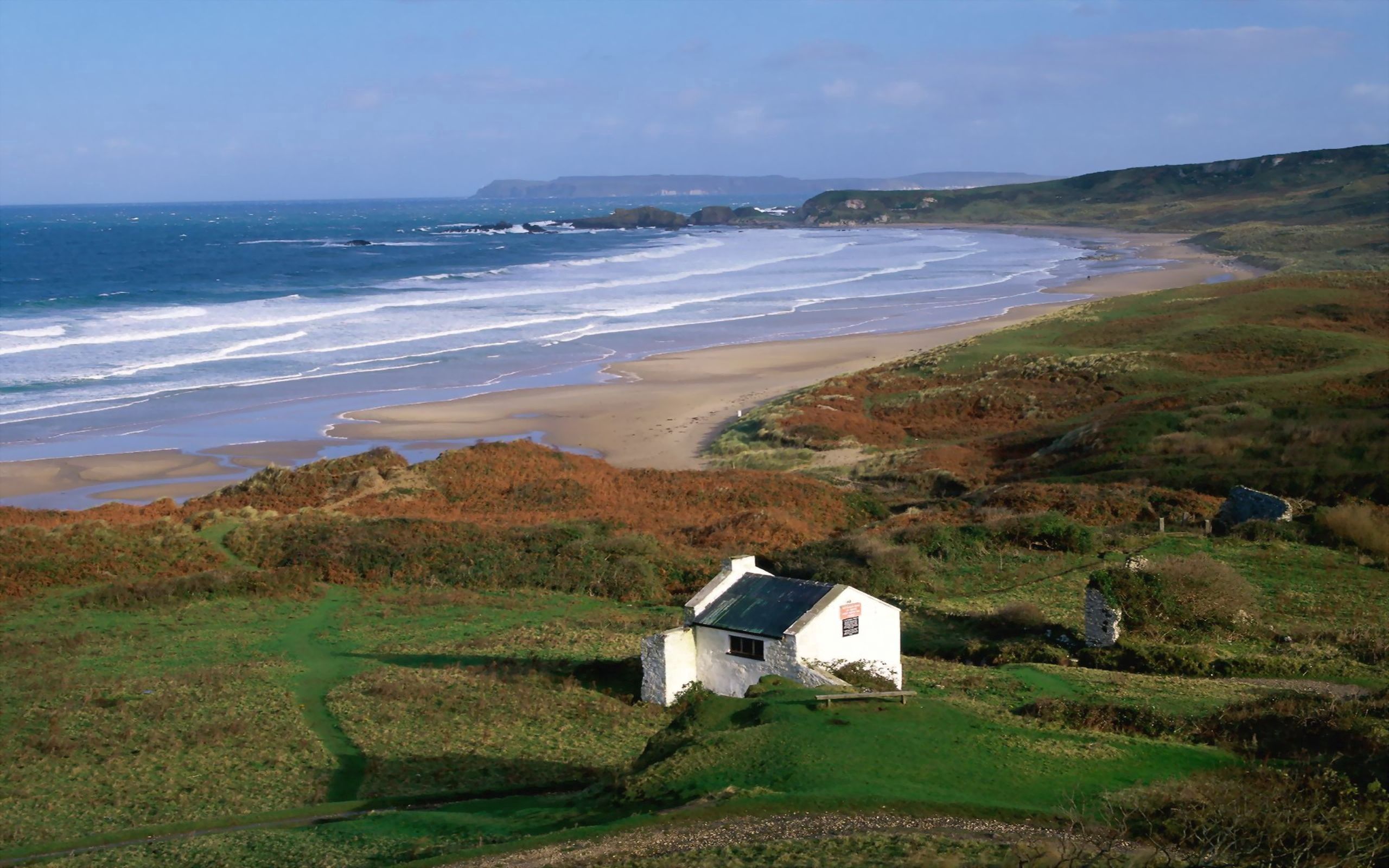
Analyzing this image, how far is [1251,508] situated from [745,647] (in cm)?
1694

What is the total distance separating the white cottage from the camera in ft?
58.3

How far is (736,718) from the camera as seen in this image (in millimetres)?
16281

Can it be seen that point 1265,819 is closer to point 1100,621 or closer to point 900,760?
point 900,760

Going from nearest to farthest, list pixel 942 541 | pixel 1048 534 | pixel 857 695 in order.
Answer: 1. pixel 857 695
2. pixel 942 541
3. pixel 1048 534

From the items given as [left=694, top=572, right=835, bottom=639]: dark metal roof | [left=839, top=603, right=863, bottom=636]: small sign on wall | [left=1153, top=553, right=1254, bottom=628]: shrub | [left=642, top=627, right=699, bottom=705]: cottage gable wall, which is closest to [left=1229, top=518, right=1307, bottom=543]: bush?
[left=1153, top=553, right=1254, bottom=628]: shrub

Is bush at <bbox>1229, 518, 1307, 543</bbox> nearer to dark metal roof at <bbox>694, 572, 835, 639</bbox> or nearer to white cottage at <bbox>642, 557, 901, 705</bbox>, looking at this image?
white cottage at <bbox>642, 557, 901, 705</bbox>

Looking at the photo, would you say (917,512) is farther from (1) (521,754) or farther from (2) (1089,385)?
(2) (1089,385)

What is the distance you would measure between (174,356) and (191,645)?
41.0 metres

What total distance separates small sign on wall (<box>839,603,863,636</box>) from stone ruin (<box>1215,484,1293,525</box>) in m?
14.2

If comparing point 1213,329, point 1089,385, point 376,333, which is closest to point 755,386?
point 1089,385

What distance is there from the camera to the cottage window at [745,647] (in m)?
18.0

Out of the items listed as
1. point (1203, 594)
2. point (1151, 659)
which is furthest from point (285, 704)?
point (1203, 594)

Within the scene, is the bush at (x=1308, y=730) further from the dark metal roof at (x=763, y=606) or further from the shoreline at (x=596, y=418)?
the shoreline at (x=596, y=418)

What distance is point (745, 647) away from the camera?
715 inches
